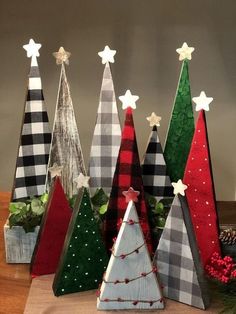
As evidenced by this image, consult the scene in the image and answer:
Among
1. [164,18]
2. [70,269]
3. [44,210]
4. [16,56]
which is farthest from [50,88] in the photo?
[70,269]

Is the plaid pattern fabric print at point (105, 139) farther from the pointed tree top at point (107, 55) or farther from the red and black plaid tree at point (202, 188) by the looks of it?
the red and black plaid tree at point (202, 188)

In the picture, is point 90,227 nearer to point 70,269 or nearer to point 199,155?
point 70,269

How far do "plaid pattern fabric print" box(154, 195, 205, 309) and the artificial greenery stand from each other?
0.21 meters

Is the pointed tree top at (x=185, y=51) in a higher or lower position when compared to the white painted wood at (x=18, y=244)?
higher

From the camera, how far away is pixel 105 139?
33.9 inches

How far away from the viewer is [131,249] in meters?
0.71

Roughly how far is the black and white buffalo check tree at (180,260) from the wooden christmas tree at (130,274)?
0.02 meters

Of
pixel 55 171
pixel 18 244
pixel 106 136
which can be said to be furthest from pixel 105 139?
pixel 18 244

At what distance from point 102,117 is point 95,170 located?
89 millimetres

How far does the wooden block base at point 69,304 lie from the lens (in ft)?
2.38

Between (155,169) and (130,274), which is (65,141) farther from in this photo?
(130,274)

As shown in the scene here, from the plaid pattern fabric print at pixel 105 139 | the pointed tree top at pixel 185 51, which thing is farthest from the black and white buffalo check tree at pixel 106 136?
the pointed tree top at pixel 185 51

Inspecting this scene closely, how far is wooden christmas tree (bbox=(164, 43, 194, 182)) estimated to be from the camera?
→ 0.83 meters

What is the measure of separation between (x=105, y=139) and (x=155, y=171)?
96mm
